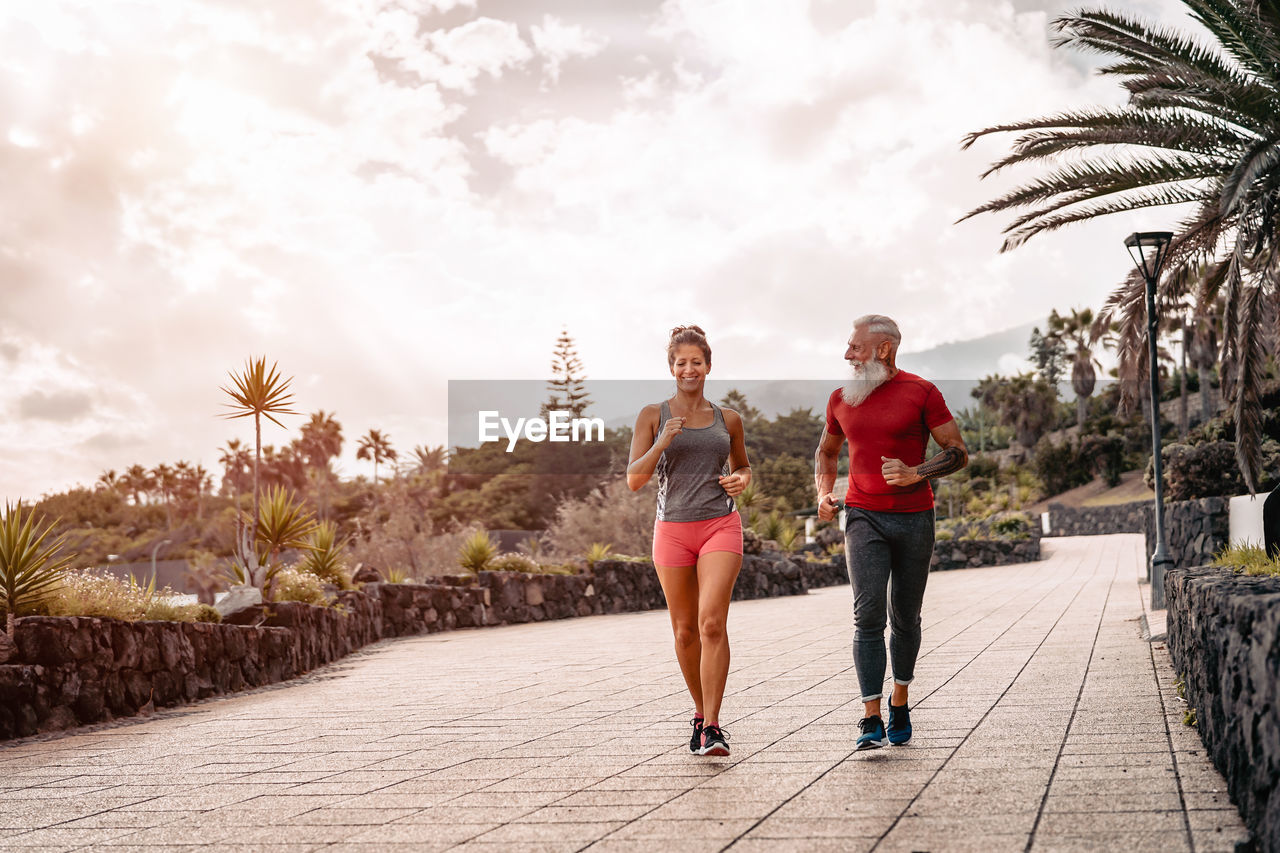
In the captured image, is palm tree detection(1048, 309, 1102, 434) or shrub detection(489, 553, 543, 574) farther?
palm tree detection(1048, 309, 1102, 434)

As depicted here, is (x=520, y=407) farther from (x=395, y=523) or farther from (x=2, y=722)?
(x=2, y=722)

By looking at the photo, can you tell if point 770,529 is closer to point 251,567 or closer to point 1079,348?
point 251,567

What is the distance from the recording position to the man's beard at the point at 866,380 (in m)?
5.38

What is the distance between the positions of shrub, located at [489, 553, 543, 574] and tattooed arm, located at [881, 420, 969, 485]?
12.9 meters

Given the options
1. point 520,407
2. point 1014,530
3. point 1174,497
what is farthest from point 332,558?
point 520,407

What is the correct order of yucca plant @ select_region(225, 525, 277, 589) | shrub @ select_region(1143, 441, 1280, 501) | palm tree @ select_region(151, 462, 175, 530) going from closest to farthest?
yucca plant @ select_region(225, 525, 277, 589), shrub @ select_region(1143, 441, 1280, 501), palm tree @ select_region(151, 462, 175, 530)

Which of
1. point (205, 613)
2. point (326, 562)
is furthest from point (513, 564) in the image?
point (205, 613)

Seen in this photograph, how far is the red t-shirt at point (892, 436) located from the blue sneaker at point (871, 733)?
955mm

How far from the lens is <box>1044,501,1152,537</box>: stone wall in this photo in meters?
50.6

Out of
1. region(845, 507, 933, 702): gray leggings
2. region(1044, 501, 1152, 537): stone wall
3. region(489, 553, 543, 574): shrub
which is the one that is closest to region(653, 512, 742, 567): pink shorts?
region(845, 507, 933, 702): gray leggings

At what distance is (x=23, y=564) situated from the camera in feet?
25.5

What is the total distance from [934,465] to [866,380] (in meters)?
0.54

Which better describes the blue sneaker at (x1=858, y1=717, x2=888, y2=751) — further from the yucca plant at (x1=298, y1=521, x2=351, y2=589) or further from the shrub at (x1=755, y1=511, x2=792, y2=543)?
the shrub at (x1=755, y1=511, x2=792, y2=543)

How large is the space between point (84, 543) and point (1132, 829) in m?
64.1
